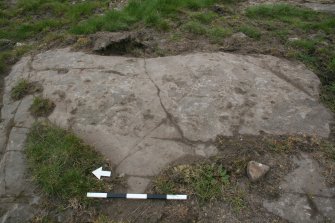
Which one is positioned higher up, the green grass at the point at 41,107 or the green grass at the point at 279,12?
the green grass at the point at 279,12

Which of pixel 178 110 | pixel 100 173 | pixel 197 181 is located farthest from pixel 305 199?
pixel 100 173

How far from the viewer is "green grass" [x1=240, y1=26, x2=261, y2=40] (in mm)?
5521

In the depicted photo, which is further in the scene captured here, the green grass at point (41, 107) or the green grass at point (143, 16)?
the green grass at point (143, 16)

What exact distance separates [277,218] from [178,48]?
9.68ft

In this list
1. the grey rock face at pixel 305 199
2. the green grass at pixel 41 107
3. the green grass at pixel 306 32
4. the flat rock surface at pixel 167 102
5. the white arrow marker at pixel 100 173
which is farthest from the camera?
the green grass at pixel 306 32

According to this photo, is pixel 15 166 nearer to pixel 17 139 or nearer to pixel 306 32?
pixel 17 139

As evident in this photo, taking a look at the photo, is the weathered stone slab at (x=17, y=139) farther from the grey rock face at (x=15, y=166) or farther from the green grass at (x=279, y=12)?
the green grass at (x=279, y=12)

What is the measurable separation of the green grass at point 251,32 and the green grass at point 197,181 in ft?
9.42

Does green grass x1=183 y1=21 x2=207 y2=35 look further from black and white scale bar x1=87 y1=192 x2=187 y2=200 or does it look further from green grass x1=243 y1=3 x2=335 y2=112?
black and white scale bar x1=87 y1=192 x2=187 y2=200

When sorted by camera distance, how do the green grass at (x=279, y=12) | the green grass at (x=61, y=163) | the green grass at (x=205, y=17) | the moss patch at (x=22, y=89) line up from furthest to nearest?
1. the green grass at (x=279, y=12)
2. the green grass at (x=205, y=17)
3. the moss patch at (x=22, y=89)
4. the green grass at (x=61, y=163)

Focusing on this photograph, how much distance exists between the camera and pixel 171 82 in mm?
4379

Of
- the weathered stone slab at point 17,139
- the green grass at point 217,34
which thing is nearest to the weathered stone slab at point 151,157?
the weathered stone slab at point 17,139

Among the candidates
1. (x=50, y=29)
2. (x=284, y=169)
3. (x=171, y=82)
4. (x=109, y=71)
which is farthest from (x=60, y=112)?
(x=50, y=29)

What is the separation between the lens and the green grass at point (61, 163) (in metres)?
3.10
